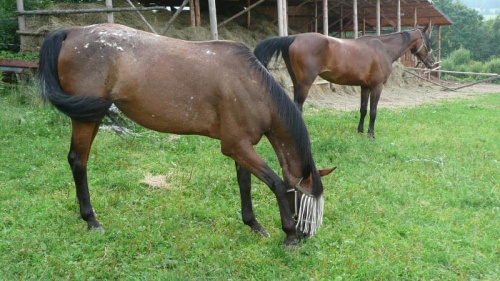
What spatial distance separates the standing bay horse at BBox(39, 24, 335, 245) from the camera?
346cm

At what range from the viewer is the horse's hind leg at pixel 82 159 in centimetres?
369

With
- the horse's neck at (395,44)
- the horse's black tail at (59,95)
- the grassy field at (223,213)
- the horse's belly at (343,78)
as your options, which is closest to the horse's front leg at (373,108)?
the horse's belly at (343,78)

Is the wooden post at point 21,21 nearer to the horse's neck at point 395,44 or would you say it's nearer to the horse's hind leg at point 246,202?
the horse's neck at point 395,44

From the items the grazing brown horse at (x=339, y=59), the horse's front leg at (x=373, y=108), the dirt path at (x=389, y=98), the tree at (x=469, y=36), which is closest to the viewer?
the grazing brown horse at (x=339, y=59)

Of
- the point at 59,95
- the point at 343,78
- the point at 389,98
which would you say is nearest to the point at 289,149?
the point at 59,95

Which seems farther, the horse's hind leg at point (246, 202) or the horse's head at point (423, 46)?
the horse's head at point (423, 46)

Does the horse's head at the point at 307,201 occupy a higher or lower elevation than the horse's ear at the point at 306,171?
lower

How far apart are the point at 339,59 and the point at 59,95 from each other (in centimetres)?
548

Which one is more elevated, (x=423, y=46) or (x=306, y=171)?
(x=423, y=46)

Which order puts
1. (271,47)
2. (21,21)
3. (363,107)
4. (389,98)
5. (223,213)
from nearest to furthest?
(223,213) → (271,47) → (363,107) → (21,21) → (389,98)

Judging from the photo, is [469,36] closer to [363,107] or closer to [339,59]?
[363,107]

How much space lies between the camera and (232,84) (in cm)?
347

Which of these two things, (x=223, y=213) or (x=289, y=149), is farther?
(x=223, y=213)

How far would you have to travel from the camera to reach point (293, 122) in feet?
11.6
